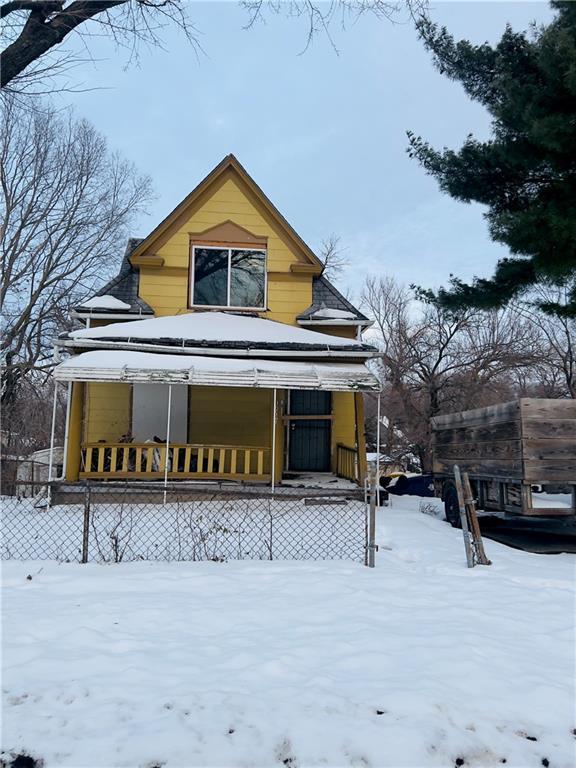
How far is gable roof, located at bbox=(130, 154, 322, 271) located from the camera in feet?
40.7

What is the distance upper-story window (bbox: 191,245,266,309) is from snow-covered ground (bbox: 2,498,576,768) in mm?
8344

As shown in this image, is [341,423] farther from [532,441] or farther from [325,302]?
[532,441]

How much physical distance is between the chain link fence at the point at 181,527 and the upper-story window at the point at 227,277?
5.07 m

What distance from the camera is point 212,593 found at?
14.8 feet

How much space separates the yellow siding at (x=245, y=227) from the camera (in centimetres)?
1251

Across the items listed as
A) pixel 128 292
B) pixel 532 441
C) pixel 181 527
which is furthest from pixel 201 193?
pixel 532 441

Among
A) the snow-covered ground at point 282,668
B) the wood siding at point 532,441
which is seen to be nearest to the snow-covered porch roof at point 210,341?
the wood siding at point 532,441

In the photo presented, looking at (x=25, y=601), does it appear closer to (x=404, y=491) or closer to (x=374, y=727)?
(x=374, y=727)

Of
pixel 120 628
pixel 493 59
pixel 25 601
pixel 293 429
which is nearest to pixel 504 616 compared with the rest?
pixel 120 628

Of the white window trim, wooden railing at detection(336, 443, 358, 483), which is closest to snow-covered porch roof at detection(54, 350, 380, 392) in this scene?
wooden railing at detection(336, 443, 358, 483)

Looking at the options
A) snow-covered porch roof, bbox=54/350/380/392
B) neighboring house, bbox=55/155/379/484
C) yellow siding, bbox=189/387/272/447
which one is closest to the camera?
snow-covered porch roof, bbox=54/350/380/392

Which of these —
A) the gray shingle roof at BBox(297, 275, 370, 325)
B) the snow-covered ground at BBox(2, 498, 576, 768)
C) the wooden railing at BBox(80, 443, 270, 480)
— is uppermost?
the gray shingle roof at BBox(297, 275, 370, 325)

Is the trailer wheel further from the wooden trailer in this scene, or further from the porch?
the porch

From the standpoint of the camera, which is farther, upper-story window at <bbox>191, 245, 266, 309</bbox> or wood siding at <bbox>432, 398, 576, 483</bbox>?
upper-story window at <bbox>191, 245, 266, 309</bbox>
